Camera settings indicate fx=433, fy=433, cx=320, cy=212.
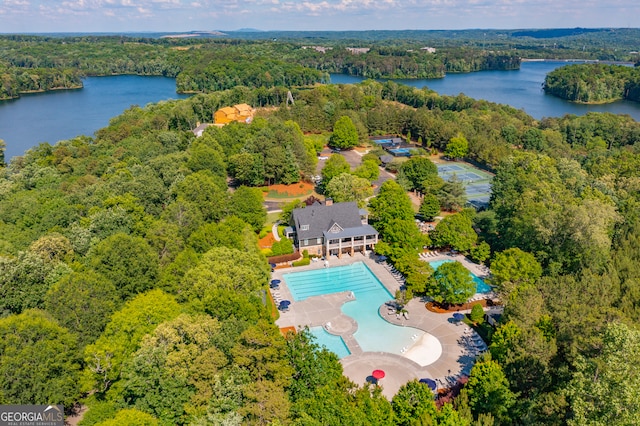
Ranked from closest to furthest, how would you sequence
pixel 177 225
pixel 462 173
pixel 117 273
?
1. pixel 117 273
2. pixel 177 225
3. pixel 462 173

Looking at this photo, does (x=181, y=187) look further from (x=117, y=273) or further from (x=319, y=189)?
(x=319, y=189)

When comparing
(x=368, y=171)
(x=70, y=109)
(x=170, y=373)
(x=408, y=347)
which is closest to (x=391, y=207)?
(x=368, y=171)

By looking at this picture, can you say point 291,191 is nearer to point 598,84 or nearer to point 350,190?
point 350,190

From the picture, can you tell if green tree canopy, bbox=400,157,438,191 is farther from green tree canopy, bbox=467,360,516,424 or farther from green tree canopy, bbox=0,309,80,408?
green tree canopy, bbox=0,309,80,408

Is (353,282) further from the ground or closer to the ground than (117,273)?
closer to the ground

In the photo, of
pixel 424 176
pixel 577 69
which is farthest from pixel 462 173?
pixel 577 69

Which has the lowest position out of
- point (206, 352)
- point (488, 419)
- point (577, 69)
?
point (488, 419)
